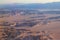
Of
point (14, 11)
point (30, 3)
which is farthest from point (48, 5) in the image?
point (14, 11)

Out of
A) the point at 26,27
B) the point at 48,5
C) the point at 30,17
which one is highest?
the point at 48,5

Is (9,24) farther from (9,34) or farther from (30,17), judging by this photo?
(30,17)

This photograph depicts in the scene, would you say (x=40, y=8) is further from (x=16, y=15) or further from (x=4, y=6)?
(x=4, y=6)

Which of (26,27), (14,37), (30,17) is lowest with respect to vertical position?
(14,37)

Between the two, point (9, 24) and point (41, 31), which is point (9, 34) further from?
point (41, 31)

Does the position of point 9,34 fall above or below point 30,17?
below

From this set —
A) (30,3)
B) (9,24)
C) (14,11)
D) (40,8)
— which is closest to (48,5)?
(40,8)

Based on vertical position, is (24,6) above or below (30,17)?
above
